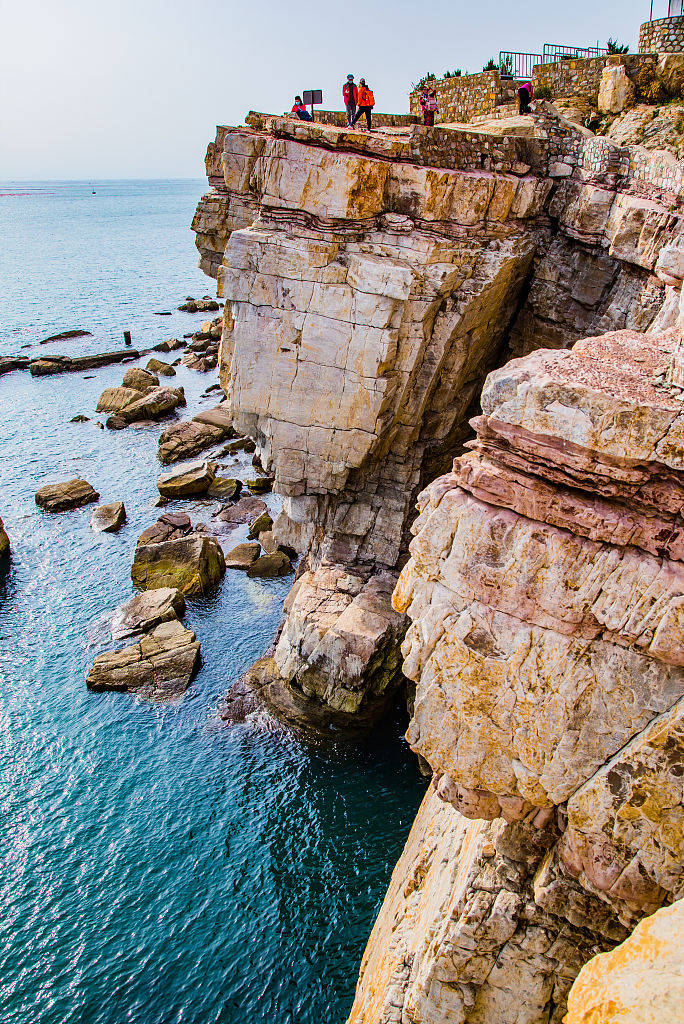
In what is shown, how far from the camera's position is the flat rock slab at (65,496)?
40.3 metres

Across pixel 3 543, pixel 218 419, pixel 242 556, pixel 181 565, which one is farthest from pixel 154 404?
pixel 181 565

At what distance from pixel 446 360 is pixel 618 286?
6.84 m

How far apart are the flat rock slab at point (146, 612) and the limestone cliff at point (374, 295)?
6749 mm

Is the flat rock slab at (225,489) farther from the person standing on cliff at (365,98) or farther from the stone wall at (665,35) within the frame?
the stone wall at (665,35)

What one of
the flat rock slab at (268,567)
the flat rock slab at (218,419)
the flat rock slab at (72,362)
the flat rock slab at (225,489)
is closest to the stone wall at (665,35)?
the flat rock slab at (268,567)

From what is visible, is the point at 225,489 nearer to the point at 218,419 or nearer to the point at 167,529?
the point at 167,529

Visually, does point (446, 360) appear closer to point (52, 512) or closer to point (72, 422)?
point (52, 512)

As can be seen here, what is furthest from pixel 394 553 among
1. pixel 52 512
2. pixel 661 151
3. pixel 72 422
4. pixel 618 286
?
pixel 72 422

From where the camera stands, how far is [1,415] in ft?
176

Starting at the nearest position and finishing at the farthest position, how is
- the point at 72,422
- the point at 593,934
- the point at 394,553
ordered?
the point at 593,934, the point at 394,553, the point at 72,422

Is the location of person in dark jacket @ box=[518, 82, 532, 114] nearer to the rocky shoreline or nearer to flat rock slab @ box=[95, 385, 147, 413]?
the rocky shoreline

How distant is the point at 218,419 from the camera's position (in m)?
50.4

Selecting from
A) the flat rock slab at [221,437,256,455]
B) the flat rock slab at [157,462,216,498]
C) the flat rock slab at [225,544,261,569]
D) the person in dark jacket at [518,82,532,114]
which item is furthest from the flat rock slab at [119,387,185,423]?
the person in dark jacket at [518,82,532,114]

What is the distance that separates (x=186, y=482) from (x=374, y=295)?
881 inches
